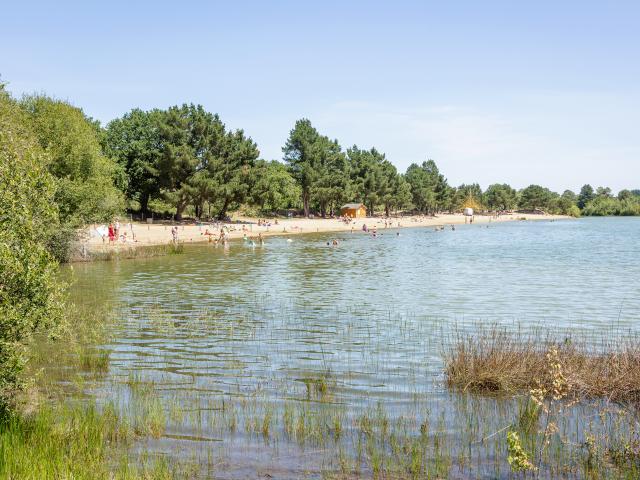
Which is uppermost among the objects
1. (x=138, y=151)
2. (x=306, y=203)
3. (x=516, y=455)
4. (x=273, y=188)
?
(x=138, y=151)

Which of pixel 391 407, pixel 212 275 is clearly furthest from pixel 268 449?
pixel 212 275

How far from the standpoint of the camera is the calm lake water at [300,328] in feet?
39.8

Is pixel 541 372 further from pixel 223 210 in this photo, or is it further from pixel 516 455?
pixel 223 210

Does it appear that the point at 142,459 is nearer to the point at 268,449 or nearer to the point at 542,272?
the point at 268,449

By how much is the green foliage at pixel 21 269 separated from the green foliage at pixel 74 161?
3497 centimetres

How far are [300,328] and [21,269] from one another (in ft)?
45.8

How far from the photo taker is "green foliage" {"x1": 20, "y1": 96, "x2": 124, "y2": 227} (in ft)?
147

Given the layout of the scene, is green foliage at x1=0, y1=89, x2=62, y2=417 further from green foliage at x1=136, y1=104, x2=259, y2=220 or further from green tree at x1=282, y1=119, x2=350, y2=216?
green tree at x1=282, y1=119, x2=350, y2=216

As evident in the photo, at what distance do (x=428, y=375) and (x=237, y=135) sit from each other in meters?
98.6

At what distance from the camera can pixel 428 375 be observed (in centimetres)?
1582

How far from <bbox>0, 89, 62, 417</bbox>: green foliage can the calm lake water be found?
2913 millimetres

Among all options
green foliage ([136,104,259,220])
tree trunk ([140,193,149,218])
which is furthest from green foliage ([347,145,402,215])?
tree trunk ([140,193,149,218])

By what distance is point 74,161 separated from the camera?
47875 mm

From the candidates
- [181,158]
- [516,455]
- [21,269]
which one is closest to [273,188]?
[181,158]
